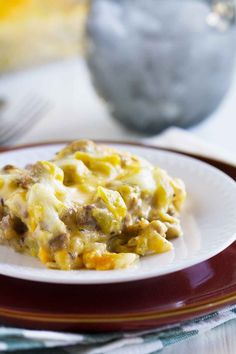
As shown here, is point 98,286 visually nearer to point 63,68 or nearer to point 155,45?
point 155,45

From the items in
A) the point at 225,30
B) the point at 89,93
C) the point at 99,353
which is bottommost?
the point at 89,93

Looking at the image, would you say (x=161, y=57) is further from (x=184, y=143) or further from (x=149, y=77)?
(x=184, y=143)

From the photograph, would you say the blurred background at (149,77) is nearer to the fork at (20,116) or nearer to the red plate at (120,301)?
the fork at (20,116)

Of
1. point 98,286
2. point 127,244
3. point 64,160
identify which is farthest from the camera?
point 64,160

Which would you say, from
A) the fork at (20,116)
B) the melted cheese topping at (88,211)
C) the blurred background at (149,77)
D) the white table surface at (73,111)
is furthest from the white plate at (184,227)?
the white table surface at (73,111)

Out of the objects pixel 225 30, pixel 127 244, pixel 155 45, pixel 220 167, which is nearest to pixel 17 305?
pixel 127 244

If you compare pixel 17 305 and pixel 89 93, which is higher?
pixel 17 305

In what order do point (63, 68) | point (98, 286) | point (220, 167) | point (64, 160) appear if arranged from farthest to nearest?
point (63, 68), point (220, 167), point (64, 160), point (98, 286)
